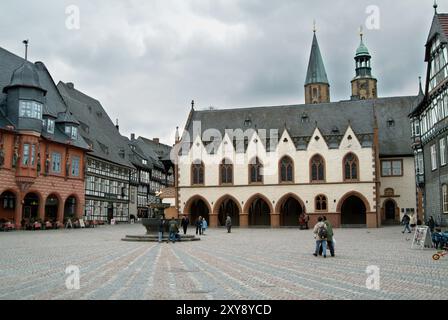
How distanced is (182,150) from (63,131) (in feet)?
43.3

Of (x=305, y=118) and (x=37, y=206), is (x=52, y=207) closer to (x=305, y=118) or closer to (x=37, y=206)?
(x=37, y=206)

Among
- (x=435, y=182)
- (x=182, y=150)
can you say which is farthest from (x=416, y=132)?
(x=182, y=150)

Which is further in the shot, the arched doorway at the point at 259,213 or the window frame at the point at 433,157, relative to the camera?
the arched doorway at the point at 259,213

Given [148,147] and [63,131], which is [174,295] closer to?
[63,131]

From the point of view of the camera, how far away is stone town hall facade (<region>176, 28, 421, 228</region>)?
169 ft

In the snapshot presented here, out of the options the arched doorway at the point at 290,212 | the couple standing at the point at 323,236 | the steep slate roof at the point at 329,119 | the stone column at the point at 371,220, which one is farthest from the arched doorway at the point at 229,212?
the couple standing at the point at 323,236

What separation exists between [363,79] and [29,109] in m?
65.0

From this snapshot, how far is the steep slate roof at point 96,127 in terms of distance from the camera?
5875 centimetres

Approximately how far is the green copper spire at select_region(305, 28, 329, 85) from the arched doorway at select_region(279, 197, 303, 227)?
3616 cm

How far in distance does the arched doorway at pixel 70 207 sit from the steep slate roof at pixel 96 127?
6203 mm

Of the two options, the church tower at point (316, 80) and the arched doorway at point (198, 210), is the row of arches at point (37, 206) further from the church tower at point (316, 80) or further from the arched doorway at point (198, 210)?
the church tower at point (316, 80)

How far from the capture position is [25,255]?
1902cm

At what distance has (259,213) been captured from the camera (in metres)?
56.9
